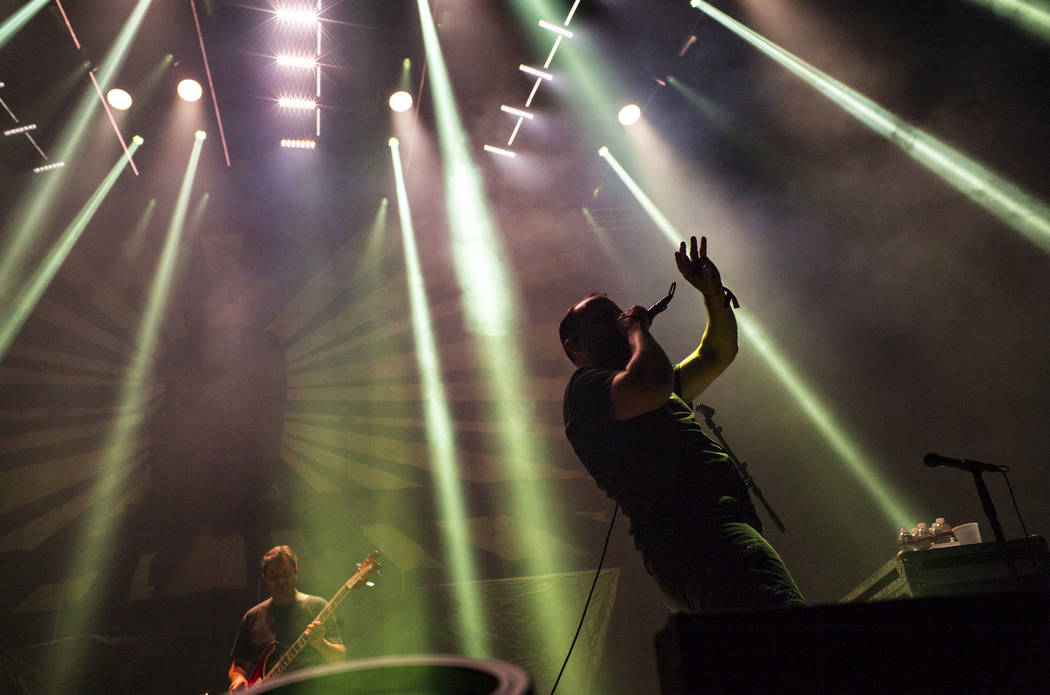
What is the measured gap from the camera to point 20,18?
3.86 metres

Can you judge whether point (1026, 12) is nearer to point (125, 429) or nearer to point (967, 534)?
point (967, 534)

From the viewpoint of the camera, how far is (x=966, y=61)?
176 inches

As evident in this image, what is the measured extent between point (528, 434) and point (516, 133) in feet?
9.47

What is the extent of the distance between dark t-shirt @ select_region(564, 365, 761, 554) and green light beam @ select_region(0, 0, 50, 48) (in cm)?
479

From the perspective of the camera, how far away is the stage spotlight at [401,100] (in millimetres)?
4918

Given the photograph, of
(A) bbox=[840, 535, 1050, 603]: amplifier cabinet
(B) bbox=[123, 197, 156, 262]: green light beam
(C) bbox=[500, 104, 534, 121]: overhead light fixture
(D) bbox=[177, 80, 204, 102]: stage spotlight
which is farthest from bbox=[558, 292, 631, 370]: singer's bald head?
(B) bbox=[123, 197, 156, 262]: green light beam

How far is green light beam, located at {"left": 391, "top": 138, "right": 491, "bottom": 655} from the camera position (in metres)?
4.30

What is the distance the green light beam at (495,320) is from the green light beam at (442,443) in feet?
1.35

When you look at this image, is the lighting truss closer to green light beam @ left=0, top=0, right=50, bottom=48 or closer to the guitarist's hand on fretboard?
green light beam @ left=0, top=0, right=50, bottom=48

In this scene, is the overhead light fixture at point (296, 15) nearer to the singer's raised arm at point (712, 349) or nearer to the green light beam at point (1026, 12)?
the singer's raised arm at point (712, 349)

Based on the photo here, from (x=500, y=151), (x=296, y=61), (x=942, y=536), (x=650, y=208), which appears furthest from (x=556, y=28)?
(x=942, y=536)

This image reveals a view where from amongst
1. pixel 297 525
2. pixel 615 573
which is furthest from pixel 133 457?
pixel 615 573

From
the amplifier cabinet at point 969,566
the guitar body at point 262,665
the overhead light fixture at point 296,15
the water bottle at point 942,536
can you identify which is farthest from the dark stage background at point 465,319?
the amplifier cabinet at point 969,566

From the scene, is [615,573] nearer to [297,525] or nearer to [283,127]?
[297,525]
